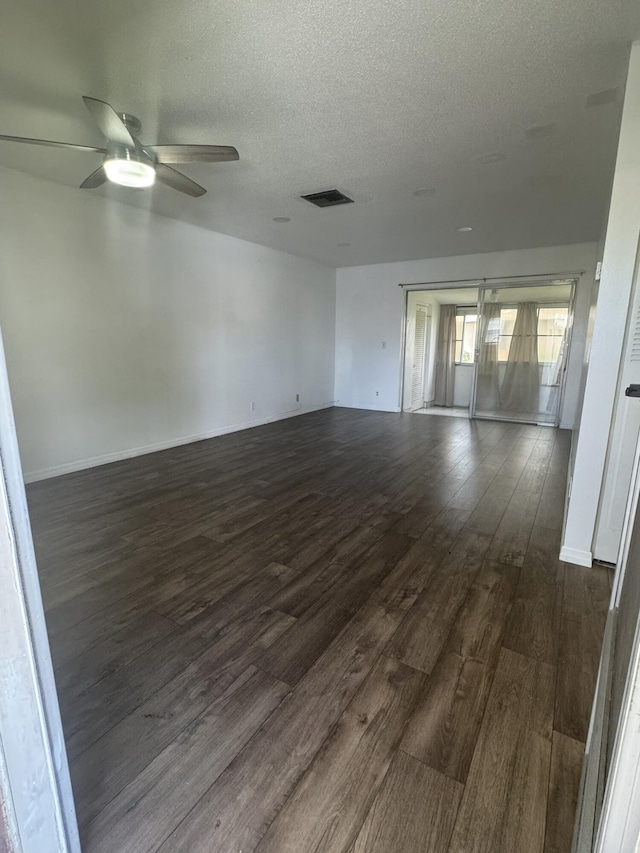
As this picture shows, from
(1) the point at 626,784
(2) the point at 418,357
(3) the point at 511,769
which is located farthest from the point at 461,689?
(2) the point at 418,357

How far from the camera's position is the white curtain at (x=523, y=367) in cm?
628

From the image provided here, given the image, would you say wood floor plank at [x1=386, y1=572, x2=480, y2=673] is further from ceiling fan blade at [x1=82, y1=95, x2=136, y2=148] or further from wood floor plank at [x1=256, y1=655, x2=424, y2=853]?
ceiling fan blade at [x1=82, y1=95, x2=136, y2=148]

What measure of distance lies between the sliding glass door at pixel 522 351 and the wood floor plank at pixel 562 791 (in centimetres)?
571

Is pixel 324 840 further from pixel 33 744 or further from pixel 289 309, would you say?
pixel 289 309

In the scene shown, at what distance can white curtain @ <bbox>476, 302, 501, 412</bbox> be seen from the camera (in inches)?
255

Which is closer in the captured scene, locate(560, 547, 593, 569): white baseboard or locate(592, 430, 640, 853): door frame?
locate(592, 430, 640, 853): door frame

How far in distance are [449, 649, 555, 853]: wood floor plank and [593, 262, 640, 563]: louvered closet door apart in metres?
1.02

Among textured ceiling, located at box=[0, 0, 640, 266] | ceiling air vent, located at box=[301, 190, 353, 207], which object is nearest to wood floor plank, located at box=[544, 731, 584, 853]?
textured ceiling, located at box=[0, 0, 640, 266]

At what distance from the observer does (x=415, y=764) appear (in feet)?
3.97

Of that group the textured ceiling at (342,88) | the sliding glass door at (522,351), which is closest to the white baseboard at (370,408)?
the sliding glass door at (522,351)

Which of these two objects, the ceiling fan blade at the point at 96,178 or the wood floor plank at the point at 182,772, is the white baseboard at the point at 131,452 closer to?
the ceiling fan blade at the point at 96,178

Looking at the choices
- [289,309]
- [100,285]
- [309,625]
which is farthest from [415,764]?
[289,309]

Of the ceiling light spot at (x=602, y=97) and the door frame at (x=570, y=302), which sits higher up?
the ceiling light spot at (x=602, y=97)

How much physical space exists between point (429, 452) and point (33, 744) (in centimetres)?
427
